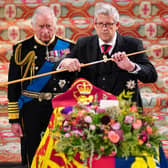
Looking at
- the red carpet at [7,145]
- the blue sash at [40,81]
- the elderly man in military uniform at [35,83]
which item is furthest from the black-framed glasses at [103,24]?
the red carpet at [7,145]

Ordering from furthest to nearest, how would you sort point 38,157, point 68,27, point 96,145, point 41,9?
point 68,27 → point 41,9 → point 38,157 → point 96,145

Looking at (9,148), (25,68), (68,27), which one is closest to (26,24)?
(68,27)

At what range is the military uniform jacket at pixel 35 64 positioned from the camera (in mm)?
4109

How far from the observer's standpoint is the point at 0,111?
6402 mm

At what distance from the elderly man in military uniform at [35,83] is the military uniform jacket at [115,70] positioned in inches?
16.4

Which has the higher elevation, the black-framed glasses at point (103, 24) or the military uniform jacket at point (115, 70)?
the black-framed glasses at point (103, 24)

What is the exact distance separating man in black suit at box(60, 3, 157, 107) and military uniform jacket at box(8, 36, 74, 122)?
1.37ft

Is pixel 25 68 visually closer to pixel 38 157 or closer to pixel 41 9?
pixel 41 9

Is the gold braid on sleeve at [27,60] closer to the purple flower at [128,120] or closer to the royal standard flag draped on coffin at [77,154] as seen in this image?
the royal standard flag draped on coffin at [77,154]

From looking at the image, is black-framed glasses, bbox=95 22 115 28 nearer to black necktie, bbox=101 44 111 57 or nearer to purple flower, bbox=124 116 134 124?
black necktie, bbox=101 44 111 57

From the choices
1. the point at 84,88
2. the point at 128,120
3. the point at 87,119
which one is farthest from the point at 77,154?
the point at 84,88

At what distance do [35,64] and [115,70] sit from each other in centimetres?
75

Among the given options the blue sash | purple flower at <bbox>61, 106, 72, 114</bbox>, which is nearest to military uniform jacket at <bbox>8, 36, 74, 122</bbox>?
the blue sash

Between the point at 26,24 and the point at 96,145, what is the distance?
15.6 ft
